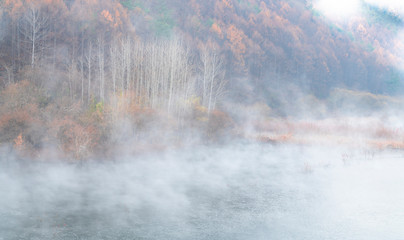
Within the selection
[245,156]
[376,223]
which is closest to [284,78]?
[245,156]

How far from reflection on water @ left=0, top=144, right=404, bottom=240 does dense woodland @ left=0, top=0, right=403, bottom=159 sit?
394 centimetres

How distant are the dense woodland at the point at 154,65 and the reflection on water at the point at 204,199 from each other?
155 inches

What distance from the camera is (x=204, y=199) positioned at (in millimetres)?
18812

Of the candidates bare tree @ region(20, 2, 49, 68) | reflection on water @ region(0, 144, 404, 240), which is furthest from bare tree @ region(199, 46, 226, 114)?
bare tree @ region(20, 2, 49, 68)

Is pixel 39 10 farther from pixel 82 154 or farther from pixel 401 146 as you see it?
pixel 401 146

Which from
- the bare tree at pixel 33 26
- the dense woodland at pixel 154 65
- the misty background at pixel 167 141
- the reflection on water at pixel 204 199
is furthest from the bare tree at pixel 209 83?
the bare tree at pixel 33 26

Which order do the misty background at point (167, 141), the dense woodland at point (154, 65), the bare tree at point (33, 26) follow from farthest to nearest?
the bare tree at point (33, 26), the dense woodland at point (154, 65), the misty background at point (167, 141)

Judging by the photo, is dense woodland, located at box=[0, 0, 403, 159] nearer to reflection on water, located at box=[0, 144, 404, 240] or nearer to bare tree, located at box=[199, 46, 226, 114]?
bare tree, located at box=[199, 46, 226, 114]

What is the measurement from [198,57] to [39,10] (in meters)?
25.1

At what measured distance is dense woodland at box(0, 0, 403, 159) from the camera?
2869 centimetres

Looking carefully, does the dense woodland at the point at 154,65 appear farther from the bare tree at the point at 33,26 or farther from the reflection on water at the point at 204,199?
the reflection on water at the point at 204,199

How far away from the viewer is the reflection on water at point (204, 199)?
48.0 ft

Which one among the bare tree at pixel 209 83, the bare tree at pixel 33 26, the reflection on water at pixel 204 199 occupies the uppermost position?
the bare tree at pixel 33 26

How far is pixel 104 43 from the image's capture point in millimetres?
46219
